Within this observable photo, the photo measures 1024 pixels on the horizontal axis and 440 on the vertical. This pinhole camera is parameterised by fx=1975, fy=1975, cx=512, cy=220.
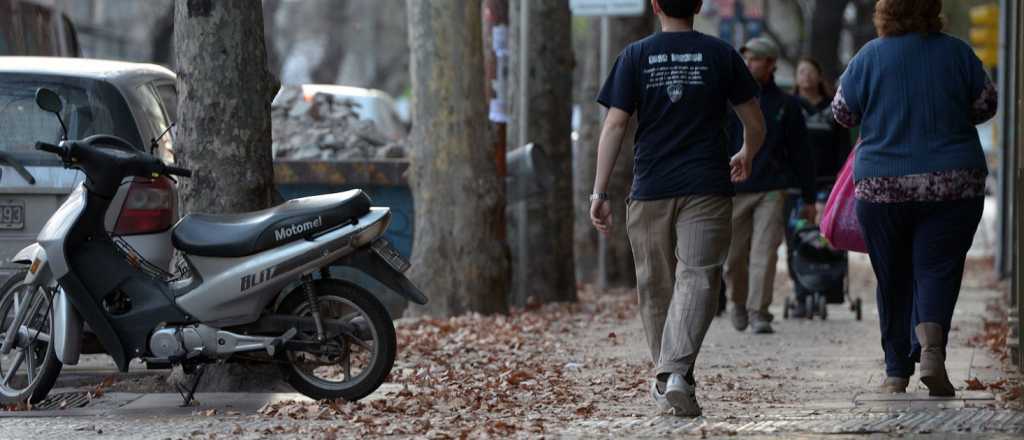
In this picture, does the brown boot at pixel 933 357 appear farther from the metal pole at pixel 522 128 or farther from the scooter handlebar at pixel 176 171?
the metal pole at pixel 522 128

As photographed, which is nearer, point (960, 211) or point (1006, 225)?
point (960, 211)

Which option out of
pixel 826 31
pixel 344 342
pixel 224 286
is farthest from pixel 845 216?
pixel 826 31

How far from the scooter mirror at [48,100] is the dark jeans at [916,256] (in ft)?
11.2

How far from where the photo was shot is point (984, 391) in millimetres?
8422

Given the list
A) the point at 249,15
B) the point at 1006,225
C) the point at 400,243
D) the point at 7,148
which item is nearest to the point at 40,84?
the point at 7,148

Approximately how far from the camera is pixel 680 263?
25.5 ft

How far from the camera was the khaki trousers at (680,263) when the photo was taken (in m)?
7.64

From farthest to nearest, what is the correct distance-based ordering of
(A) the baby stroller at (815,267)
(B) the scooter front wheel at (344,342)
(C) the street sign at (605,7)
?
1. (C) the street sign at (605,7)
2. (A) the baby stroller at (815,267)
3. (B) the scooter front wheel at (344,342)

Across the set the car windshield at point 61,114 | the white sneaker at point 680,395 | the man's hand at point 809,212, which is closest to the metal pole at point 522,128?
the man's hand at point 809,212

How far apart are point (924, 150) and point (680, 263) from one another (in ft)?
3.73

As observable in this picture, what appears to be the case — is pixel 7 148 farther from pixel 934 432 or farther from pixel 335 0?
pixel 335 0

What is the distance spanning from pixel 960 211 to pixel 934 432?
54.3 inches

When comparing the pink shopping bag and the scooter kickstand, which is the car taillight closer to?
the scooter kickstand

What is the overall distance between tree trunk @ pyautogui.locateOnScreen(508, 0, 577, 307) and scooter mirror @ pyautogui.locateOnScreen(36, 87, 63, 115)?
8235 millimetres
